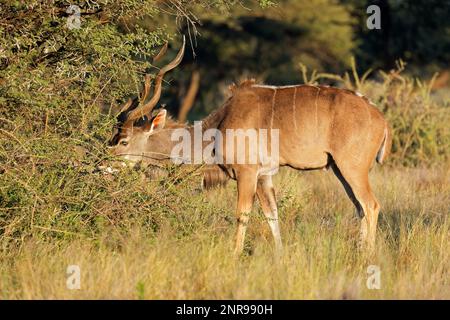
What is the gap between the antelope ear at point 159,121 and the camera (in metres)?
6.77

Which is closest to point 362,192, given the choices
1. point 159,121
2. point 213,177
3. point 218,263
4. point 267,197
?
point 267,197

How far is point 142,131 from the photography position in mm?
6816

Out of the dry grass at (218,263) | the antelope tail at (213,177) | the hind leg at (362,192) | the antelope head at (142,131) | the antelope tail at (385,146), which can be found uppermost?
the antelope head at (142,131)

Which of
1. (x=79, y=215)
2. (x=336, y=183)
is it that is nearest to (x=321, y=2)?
(x=336, y=183)

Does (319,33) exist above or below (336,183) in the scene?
above

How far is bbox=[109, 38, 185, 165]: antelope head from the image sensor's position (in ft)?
21.5

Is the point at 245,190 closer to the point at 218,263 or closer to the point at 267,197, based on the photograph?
the point at 267,197

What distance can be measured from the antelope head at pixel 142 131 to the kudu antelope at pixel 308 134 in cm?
25

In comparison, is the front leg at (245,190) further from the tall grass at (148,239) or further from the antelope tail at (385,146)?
the antelope tail at (385,146)

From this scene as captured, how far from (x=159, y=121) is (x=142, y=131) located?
162 millimetres

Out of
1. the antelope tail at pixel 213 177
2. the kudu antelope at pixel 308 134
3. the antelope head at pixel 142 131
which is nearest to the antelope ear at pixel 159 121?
the antelope head at pixel 142 131
